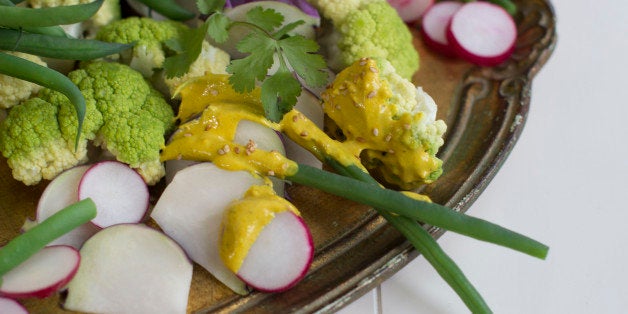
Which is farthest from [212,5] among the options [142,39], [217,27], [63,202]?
[63,202]

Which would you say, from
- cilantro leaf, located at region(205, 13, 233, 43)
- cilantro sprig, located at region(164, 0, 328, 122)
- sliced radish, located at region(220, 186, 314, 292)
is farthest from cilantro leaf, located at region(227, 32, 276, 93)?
sliced radish, located at region(220, 186, 314, 292)

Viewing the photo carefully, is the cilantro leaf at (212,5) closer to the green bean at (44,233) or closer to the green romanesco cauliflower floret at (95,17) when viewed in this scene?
the green romanesco cauliflower floret at (95,17)

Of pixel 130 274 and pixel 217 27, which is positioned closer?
pixel 130 274

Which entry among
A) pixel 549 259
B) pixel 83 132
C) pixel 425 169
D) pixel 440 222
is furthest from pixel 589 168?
pixel 83 132

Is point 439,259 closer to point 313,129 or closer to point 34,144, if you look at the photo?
point 313,129

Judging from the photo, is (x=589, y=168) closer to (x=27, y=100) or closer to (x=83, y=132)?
(x=83, y=132)
